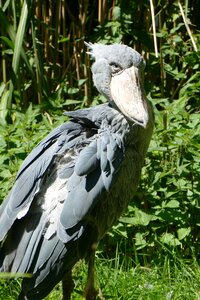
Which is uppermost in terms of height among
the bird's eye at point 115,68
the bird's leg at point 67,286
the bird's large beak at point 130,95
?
the bird's eye at point 115,68

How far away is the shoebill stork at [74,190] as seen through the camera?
3.52 meters

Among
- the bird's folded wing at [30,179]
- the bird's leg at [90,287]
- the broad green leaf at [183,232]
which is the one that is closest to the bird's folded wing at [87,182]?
the bird's folded wing at [30,179]

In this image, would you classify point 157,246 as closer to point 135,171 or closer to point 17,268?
point 135,171

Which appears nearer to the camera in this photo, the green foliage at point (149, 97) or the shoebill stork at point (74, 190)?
the shoebill stork at point (74, 190)

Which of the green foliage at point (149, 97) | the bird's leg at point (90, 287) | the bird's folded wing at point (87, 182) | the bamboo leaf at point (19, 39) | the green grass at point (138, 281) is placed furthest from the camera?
the bamboo leaf at point (19, 39)

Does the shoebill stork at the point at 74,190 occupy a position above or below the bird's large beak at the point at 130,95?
below

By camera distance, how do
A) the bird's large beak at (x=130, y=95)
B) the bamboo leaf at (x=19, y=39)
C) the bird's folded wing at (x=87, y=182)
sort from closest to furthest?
1. the bird's folded wing at (x=87, y=182)
2. the bird's large beak at (x=130, y=95)
3. the bamboo leaf at (x=19, y=39)

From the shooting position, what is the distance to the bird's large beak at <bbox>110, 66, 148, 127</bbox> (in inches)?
144

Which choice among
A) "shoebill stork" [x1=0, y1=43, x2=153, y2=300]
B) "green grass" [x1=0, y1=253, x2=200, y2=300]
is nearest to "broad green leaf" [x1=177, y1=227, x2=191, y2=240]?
"green grass" [x1=0, y1=253, x2=200, y2=300]

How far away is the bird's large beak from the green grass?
93 centimetres

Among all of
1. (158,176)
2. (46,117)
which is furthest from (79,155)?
(46,117)

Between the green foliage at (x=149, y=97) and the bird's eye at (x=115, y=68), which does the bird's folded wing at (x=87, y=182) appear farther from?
the green foliage at (x=149, y=97)

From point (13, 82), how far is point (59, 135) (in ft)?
5.53

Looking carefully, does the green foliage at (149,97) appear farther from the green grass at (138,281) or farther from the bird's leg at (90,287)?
the bird's leg at (90,287)
